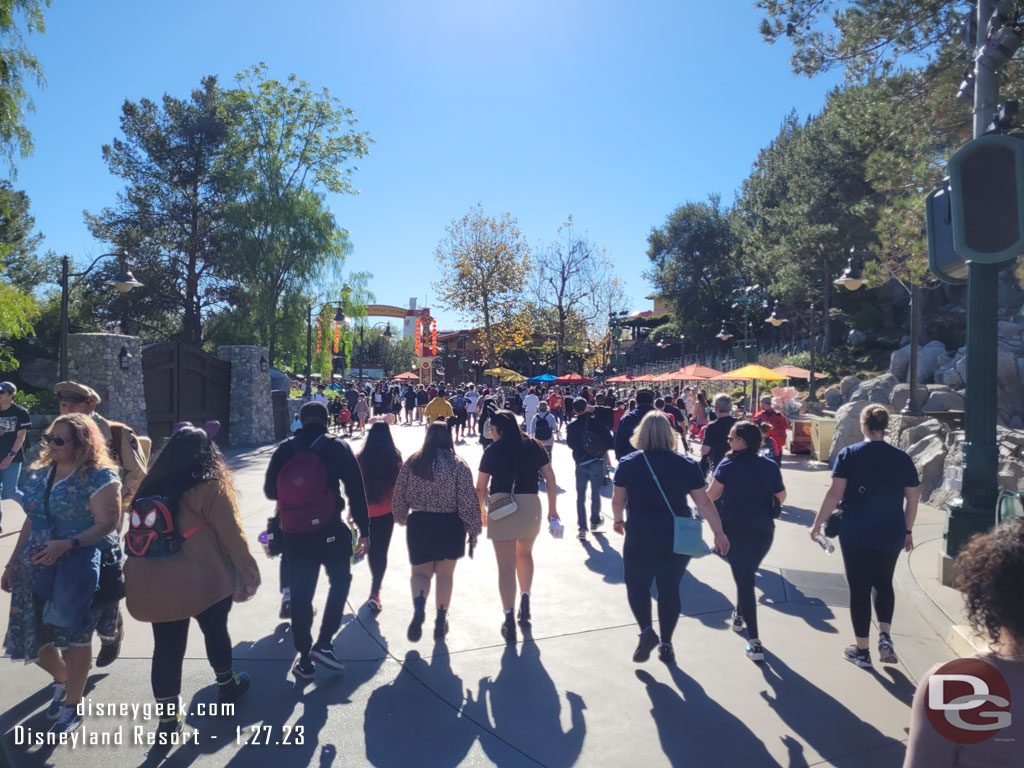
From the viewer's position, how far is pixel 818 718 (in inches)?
146

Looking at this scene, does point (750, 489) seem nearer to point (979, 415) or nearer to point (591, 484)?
point (979, 415)

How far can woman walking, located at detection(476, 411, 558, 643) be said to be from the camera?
16.1 ft

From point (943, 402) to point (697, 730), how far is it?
18185 mm

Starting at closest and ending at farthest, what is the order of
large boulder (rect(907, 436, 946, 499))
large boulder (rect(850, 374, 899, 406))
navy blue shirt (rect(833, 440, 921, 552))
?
navy blue shirt (rect(833, 440, 921, 552)) → large boulder (rect(907, 436, 946, 499)) → large boulder (rect(850, 374, 899, 406))

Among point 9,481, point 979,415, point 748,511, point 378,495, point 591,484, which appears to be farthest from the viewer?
point 591,484

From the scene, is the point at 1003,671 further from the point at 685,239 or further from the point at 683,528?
the point at 685,239

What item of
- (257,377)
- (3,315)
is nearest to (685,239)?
(257,377)

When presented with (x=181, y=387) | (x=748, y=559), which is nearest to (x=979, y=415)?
(x=748, y=559)

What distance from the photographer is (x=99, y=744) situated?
3.41 meters

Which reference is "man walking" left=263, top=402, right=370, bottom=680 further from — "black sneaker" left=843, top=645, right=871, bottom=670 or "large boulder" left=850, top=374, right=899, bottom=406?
"large boulder" left=850, top=374, right=899, bottom=406

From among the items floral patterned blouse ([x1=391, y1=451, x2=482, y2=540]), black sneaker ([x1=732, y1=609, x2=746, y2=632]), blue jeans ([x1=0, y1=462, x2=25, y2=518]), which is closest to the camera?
floral patterned blouse ([x1=391, y1=451, x2=482, y2=540])

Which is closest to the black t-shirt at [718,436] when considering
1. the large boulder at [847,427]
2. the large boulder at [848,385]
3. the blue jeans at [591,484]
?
the blue jeans at [591,484]

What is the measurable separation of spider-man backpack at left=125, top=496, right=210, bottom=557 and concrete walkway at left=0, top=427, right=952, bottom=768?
0.96 metres

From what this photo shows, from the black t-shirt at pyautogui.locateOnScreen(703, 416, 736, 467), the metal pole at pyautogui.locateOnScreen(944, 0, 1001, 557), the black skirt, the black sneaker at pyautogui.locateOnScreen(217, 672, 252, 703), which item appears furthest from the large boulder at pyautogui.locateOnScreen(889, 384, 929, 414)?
the black sneaker at pyautogui.locateOnScreen(217, 672, 252, 703)
